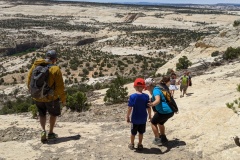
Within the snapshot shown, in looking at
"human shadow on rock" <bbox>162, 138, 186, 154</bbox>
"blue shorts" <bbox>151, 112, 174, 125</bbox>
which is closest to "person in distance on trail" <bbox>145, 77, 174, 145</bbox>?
"blue shorts" <bbox>151, 112, 174, 125</bbox>

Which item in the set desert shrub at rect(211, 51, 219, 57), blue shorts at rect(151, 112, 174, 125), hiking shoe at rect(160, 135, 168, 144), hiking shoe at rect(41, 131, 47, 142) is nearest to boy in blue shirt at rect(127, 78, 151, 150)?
blue shorts at rect(151, 112, 174, 125)

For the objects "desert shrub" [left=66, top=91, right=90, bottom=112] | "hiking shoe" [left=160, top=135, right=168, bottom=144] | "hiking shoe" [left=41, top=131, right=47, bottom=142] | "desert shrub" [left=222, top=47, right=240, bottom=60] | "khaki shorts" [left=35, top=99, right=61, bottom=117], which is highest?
"khaki shorts" [left=35, top=99, right=61, bottom=117]

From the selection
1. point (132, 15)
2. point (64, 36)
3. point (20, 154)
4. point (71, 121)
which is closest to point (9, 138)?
point (20, 154)

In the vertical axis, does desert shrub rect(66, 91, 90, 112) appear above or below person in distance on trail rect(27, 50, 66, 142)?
below

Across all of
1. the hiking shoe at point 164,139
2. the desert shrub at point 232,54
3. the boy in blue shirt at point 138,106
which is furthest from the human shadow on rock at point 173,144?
the desert shrub at point 232,54

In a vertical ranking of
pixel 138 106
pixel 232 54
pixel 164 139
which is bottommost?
pixel 232 54

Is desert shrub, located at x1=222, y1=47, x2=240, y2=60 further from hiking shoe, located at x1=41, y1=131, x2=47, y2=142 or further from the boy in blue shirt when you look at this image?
hiking shoe, located at x1=41, y1=131, x2=47, y2=142

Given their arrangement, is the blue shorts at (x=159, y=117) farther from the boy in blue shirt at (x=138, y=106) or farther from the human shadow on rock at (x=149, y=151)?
the human shadow on rock at (x=149, y=151)

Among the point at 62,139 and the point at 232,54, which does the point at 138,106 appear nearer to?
A: the point at 62,139

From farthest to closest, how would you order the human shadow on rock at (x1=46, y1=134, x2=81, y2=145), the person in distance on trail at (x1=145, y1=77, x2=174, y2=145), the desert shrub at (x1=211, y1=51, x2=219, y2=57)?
1. the desert shrub at (x1=211, y1=51, x2=219, y2=57)
2. the human shadow on rock at (x1=46, y1=134, x2=81, y2=145)
3. the person in distance on trail at (x1=145, y1=77, x2=174, y2=145)

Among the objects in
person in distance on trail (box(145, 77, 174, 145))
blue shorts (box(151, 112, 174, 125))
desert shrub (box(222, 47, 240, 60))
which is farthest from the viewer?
desert shrub (box(222, 47, 240, 60))

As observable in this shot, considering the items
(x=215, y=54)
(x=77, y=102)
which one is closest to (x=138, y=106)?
(x=77, y=102)

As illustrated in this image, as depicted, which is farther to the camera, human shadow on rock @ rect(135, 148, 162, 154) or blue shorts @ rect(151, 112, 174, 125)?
human shadow on rock @ rect(135, 148, 162, 154)

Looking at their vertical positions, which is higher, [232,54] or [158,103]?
[158,103]
